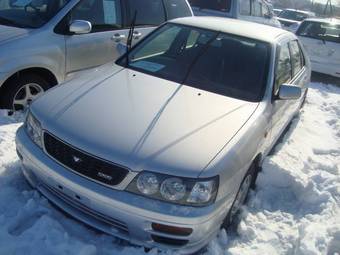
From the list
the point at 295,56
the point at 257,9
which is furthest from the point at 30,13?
the point at 257,9

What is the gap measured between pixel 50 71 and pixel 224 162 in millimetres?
2931

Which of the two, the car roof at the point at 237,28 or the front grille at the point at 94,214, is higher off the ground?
the car roof at the point at 237,28

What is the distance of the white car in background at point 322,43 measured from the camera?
31.9 feet

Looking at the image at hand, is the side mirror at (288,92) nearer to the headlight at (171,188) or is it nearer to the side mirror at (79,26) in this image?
the headlight at (171,188)

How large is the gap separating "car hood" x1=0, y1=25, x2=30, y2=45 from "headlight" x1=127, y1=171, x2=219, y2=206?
108 inches

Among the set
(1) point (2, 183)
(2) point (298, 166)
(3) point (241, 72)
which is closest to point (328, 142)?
(2) point (298, 166)

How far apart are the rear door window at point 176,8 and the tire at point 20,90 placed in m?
2.31

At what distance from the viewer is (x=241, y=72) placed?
12.7 ft

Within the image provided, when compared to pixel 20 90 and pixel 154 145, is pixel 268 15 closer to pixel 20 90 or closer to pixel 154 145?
pixel 20 90

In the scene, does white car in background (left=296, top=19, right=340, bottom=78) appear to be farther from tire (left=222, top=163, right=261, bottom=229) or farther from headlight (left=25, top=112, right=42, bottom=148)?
headlight (left=25, top=112, right=42, bottom=148)

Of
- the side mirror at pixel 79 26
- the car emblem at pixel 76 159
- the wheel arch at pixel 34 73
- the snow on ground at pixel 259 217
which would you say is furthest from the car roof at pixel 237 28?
the car emblem at pixel 76 159

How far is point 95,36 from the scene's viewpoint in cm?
533

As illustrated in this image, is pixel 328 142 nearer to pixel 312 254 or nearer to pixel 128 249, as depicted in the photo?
pixel 312 254

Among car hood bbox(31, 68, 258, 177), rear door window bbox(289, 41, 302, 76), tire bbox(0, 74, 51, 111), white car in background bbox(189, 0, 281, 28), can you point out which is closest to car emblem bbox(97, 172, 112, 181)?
car hood bbox(31, 68, 258, 177)
